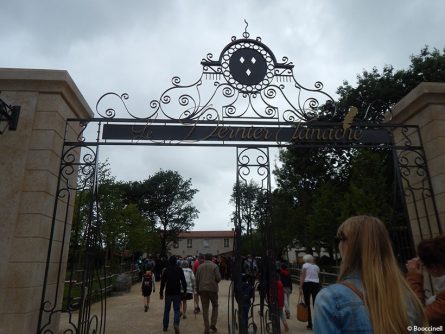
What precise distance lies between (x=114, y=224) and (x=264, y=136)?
61.0 ft

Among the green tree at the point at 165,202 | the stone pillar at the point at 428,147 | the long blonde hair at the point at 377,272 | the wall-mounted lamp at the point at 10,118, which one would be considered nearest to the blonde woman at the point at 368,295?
the long blonde hair at the point at 377,272

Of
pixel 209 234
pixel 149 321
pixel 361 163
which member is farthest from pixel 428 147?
pixel 209 234

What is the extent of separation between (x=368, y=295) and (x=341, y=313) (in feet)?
0.49

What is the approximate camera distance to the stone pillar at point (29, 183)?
418 cm

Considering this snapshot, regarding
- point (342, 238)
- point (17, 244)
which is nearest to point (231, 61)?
point (17, 244)

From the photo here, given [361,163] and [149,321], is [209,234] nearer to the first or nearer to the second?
[361,163]

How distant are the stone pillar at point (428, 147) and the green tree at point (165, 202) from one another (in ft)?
147

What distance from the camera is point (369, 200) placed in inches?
627

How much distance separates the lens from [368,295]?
59.1 inches

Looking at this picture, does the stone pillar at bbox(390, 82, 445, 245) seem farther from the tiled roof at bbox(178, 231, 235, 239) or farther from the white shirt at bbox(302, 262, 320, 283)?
the tiled roof at bbox(178, 231, 235, 239)

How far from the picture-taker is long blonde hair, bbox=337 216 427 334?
145 cm

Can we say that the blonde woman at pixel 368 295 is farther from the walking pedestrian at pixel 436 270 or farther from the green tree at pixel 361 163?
the green tree at pixel 361 163

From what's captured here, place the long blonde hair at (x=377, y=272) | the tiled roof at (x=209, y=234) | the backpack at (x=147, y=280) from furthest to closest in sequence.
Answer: the tiled roof at (x=209, y=234), the backpack at (x=147, y=280), the long blonde hair at (x=377, y=272)

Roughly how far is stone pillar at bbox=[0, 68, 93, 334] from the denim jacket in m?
4.01
